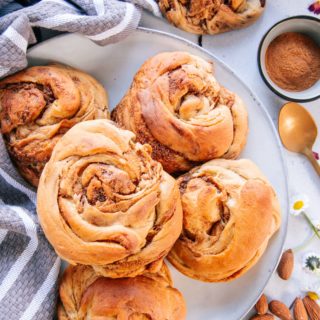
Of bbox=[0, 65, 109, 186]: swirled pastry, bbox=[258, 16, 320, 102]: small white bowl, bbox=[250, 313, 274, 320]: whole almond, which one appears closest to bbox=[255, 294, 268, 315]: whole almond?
bbox=[250, 313, 274, 320]: whole almond

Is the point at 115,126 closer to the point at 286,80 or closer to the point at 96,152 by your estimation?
the point at 96,152

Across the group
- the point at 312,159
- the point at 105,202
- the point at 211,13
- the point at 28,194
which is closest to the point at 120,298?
the point at 105,202

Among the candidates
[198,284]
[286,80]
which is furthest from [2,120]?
[286,80]

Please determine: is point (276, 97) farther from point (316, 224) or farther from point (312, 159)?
point (316, 224)

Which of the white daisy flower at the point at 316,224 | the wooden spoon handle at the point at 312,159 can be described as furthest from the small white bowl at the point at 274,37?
the white daisy flower at the point at 316,224

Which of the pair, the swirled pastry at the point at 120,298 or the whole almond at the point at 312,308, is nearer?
the swirled pastry at the point at 120,298

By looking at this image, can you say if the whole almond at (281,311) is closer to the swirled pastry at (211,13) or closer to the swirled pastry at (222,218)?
the swirled pastry at (222,218)
